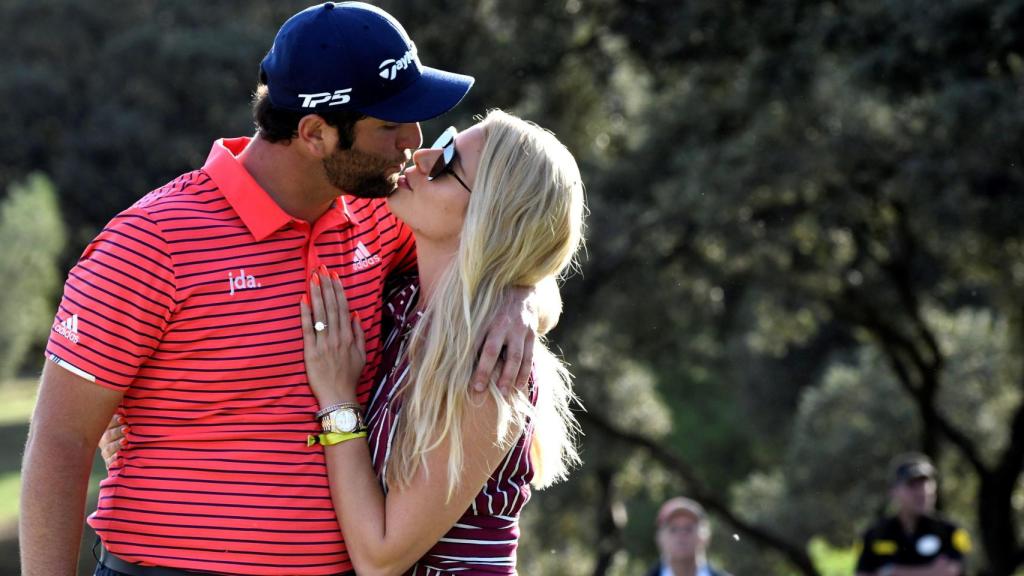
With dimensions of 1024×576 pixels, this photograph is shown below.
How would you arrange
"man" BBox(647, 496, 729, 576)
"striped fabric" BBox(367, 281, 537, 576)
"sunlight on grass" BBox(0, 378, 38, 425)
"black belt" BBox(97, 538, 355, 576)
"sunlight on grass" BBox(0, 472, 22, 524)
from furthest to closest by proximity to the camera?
"sunlight on grass" BBox(0, 378, 38, 425) < "sunlight on grass" BBox(0, 472, 22, 524) < "man" BBox(647, 496, 729, 576) < "striped fabric" BBox(367, 281, 537, 576) < "black belt" BBox(97, 538, 355, 576)

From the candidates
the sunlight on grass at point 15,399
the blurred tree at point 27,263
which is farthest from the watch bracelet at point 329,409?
the sunlight on grass at point 15,399

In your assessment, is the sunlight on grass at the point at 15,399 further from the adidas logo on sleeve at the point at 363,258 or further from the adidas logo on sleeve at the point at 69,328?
the adidas logo on sleeve at the point at 69,328

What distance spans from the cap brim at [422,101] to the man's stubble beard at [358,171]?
103 millimetres

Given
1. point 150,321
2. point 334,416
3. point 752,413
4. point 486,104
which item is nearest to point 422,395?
point 334,416

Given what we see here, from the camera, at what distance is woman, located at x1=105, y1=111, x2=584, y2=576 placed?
102 inches

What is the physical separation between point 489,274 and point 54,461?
3.08ft

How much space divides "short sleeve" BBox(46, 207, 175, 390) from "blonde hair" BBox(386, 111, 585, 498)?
0.56m

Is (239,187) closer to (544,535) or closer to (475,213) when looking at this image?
(475,213)

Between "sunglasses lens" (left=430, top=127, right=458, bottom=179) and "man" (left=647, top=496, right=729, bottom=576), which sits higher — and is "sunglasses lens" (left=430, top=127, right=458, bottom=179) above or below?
above

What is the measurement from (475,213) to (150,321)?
719 millimetres

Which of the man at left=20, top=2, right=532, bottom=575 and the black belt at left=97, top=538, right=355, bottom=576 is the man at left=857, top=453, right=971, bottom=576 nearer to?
the man at left=20, top=2, right=532, bottom=575

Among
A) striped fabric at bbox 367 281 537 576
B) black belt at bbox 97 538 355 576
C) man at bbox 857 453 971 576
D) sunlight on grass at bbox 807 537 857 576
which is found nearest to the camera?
black belt at bbox 97 538 355 576

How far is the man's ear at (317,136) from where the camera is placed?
2600 millimetres

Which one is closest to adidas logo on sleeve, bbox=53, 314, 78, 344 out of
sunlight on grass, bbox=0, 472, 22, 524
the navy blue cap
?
the navy blue cap
